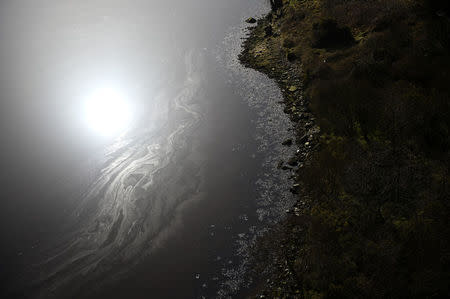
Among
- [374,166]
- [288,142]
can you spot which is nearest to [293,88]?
[288,142]

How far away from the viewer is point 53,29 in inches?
2849

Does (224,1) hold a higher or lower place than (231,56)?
higher

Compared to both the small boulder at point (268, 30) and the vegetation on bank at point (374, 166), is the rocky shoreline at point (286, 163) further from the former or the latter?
the small boulder at point (268, 30)

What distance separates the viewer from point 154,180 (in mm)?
19766

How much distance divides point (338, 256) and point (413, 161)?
16.8ft

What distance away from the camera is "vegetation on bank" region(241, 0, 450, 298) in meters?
9.95

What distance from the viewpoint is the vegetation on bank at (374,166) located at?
32.7 ft

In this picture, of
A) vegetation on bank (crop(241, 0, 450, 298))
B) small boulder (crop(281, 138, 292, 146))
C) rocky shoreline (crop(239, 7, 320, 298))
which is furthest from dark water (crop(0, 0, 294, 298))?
vegetation on bank (crop(241, 0, 450, 298))

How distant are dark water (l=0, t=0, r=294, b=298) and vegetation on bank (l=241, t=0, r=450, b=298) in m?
1.82

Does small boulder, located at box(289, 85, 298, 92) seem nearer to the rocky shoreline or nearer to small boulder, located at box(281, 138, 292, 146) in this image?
the rocky shoreline

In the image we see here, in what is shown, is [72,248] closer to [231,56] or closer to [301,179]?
[301,179]

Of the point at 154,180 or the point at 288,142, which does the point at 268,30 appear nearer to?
the point at 288,142

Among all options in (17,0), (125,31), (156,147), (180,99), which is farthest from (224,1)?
(17,0)

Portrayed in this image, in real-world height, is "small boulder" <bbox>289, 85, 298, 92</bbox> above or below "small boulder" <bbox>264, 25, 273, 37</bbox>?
below
